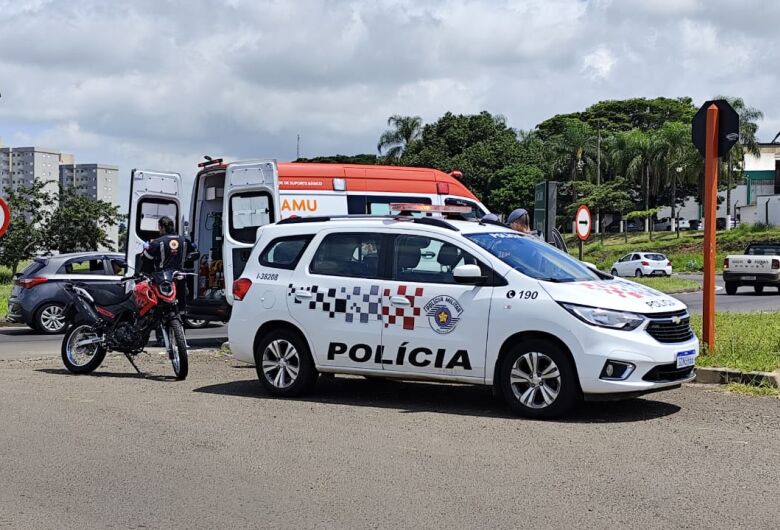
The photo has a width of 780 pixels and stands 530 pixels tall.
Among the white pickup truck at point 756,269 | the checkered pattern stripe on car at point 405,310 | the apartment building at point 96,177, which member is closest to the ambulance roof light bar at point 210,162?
the checkered pattern stripe on car at point 405,310

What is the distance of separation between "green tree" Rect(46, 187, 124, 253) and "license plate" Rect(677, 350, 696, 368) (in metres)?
45.6

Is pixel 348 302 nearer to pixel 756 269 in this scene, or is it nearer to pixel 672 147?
pixel 756 269

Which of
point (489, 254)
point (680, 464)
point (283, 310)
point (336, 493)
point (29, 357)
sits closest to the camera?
point (336, 493)

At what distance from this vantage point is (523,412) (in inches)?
337

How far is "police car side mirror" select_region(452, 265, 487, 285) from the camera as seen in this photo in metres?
8.72

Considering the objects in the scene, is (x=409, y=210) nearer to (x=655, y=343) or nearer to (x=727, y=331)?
(x=655, y=343)

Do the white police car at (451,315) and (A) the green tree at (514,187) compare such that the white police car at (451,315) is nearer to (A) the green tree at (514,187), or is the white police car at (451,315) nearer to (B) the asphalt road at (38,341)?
(B) the asphalt road at (38,341)

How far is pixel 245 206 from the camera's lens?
14711mm

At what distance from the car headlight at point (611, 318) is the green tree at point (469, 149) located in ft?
223

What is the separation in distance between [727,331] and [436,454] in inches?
333

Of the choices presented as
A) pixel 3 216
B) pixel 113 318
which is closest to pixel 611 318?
pixel 113 318

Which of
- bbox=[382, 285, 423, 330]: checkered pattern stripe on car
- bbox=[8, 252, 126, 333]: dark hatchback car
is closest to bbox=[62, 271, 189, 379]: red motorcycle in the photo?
bbox=[382, 285, 423, 330]: checkered pattern stripe on car

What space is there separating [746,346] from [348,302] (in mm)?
5181

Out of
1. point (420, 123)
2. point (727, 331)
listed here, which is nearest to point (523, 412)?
point (727, 331)
